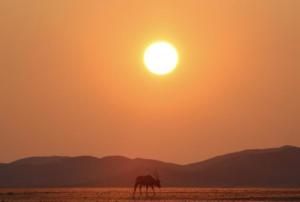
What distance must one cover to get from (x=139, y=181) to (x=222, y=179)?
120 meters

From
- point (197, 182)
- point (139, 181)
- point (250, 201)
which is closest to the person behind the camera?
point (250, 201)

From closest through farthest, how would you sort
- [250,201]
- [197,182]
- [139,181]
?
[250,201] < [139,181] < [197,182]

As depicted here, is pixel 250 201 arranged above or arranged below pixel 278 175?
below

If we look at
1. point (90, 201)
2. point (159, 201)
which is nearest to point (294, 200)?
point (159, 201)

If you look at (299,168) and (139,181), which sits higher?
(299,168)

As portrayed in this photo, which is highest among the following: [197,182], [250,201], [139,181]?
[197,182]

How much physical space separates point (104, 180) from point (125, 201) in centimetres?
13733

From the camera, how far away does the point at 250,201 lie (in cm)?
5844

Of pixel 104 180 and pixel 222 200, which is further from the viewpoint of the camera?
pixel 104 180

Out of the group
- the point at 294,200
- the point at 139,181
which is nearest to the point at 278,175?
the point at 139,181

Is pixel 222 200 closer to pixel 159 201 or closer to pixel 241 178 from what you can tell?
pixel 159 201

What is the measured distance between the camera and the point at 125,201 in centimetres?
6075

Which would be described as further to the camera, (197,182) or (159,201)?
(197,182)

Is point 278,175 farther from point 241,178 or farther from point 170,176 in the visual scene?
point 170,176
